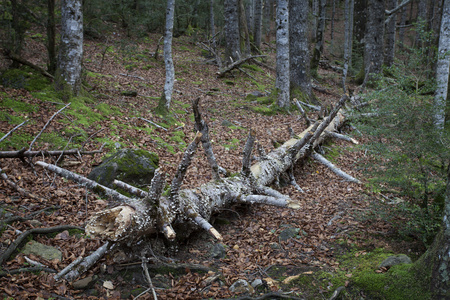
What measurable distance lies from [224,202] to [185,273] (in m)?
1.62

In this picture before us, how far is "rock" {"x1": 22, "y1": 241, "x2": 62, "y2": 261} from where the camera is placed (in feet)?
11.8

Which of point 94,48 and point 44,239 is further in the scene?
point 94,48

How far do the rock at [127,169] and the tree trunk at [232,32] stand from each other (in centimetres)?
1187

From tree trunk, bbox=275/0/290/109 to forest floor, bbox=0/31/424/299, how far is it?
4.03 feet

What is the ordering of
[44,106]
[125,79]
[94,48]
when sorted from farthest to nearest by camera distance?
1. [94,48]
2. [125,79]
3. [44,106]

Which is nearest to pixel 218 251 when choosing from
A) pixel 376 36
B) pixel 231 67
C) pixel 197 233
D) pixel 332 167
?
pixel 197 233

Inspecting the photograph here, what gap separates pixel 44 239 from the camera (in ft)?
12.8

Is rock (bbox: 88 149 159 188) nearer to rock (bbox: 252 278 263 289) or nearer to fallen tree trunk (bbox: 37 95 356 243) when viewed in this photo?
fallen tree trunk (bbox: 37 95 356 243)

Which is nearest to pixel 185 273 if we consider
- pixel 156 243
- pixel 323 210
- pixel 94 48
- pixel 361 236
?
pixel 156 243

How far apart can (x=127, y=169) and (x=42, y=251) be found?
6.76 ft

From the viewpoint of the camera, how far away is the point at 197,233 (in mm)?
4793

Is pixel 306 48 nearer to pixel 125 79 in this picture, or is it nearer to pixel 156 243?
pixel 125 79

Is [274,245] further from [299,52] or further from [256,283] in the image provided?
[299,52]

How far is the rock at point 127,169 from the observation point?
5.32 meters
